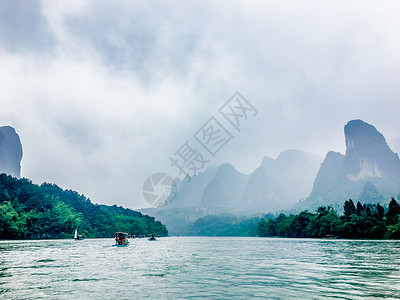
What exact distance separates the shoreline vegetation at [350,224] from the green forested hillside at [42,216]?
81806 millimetres

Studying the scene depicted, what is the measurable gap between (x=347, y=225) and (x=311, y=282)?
78.1m

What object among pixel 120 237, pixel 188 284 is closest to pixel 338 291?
pixel 188 284

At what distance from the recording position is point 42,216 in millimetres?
102875

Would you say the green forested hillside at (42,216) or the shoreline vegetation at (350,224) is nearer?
the shoreline vegetation at (350,224)

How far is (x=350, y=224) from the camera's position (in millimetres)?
83062

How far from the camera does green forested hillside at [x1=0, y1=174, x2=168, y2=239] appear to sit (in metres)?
85.3

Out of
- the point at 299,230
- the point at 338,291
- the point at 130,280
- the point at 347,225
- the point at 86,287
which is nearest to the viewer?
the point at 338,291

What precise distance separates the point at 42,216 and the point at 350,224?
93.4 meters

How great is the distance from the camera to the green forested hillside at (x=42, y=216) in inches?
Result: 3359

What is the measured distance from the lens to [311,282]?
49.2 ft

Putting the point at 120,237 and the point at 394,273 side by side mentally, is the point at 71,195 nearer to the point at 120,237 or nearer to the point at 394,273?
the point at 120,237

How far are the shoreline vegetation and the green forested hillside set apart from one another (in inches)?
3221

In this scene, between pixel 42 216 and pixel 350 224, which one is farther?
pixel 42 216

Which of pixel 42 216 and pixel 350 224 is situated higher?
pixel 42 216
